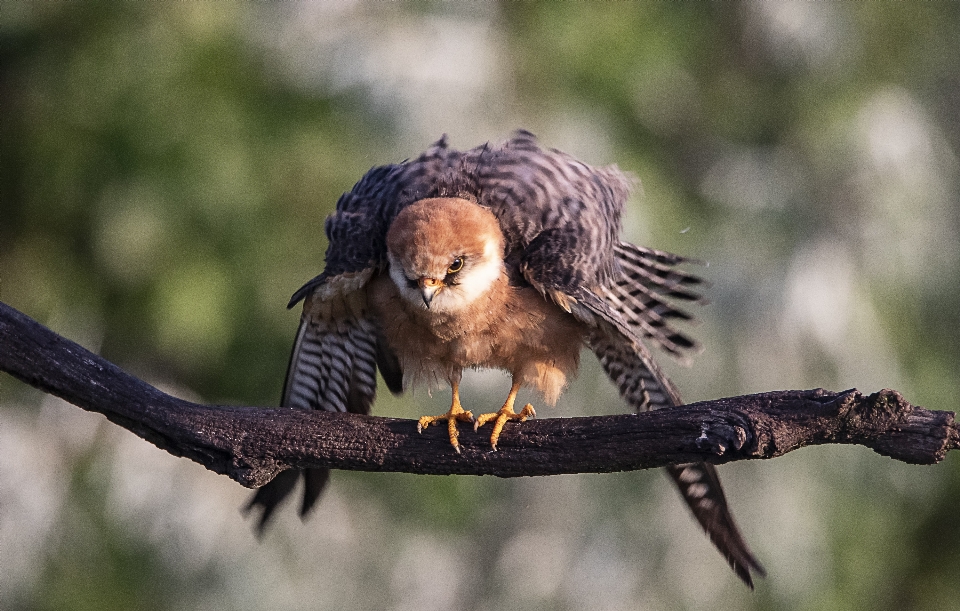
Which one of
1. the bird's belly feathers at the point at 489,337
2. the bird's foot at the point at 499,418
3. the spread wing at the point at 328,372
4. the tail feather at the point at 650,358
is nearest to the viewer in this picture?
the bird's foot at the point at 499,418

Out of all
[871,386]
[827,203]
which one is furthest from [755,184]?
[871,386]

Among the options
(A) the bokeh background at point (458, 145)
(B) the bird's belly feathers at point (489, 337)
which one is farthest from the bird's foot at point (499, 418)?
(A) the bokeh background at point (458, 145)

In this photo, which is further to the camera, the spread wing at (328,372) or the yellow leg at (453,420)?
the spread wing at (328,372)

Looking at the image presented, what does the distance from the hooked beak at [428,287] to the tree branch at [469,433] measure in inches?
15.8

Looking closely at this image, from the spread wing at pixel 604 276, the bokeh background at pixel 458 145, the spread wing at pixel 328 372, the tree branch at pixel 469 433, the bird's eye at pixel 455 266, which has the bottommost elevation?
the tree branch at pixel 469 433

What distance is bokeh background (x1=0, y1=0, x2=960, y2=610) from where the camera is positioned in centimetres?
631

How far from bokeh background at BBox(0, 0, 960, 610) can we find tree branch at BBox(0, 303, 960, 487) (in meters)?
3.38

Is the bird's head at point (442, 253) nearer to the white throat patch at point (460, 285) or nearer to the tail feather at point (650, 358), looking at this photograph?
the white throat patch at point (460, 285)

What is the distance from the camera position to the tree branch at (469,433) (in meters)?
2.61

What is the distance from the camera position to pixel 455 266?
128 inches

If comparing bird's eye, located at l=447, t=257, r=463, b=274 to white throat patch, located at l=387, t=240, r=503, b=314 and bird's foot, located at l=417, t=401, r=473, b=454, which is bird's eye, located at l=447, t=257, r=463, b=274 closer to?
white throat patch, located at l=387, t=240, r=503, b=314

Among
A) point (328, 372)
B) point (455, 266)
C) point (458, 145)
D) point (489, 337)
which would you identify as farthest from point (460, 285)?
point (458, 145)

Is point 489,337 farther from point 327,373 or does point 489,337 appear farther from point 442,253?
point 327,373

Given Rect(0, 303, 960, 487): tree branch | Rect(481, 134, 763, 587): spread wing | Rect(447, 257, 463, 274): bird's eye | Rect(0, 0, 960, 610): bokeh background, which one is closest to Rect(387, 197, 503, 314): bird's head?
Rect(447, 257, 463, 274): bird's eye
